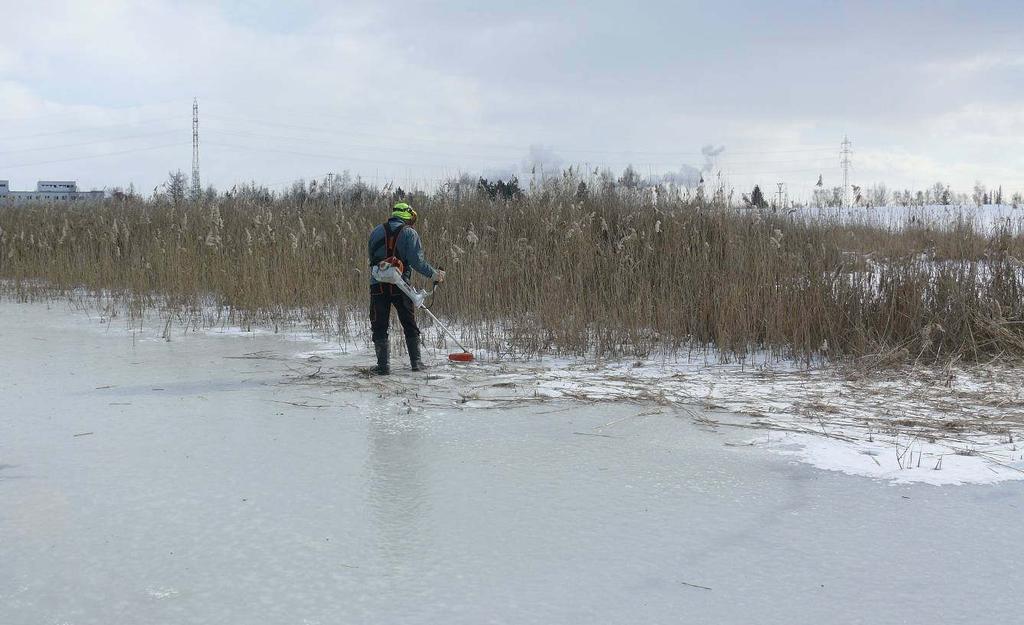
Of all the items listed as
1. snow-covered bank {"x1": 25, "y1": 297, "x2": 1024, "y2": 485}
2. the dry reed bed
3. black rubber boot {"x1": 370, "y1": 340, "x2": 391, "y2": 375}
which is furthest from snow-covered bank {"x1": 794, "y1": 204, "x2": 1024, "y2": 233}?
black rubber boot {"x1": 370, "y1": 340, "x2": 391, "y2": 375}

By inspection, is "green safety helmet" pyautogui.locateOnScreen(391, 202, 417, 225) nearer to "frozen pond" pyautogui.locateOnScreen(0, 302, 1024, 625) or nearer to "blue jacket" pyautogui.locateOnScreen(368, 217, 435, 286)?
"blue jacket" pyautogui.locateOnScreen(368, 217, 435, 286)

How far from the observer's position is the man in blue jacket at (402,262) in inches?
287

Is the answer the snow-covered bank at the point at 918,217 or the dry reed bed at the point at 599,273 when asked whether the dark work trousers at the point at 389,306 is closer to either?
the dry reed bed at the point at 599,273

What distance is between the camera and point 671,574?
3.00 meters

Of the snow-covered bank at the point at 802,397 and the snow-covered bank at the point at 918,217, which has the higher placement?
the snow-covered bank at the point at 918,217

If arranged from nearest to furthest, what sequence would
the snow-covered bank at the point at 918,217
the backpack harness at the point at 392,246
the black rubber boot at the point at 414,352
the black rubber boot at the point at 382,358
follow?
the black rubber boot at the point at 382,358 → the backpack harness at the point at 392,246 → the black rubber boot at the point at 414,352 → the snow-covered bank at the point at 918,217

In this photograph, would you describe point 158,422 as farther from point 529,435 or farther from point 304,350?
point 304,350

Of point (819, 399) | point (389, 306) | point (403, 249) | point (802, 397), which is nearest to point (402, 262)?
point (403, 249)

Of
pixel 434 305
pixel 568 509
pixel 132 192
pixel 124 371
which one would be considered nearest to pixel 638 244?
pixel 434 305

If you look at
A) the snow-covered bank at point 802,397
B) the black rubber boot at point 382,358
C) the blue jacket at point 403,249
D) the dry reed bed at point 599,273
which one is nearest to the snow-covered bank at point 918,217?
the dry reed bed at point 599,273

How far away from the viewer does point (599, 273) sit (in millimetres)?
10273

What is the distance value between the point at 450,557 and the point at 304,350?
5.60 m

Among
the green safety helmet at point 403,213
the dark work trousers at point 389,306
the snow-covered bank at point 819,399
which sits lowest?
the snow-covered bank at point 819,399

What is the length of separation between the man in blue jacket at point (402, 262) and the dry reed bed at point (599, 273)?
1.13m
